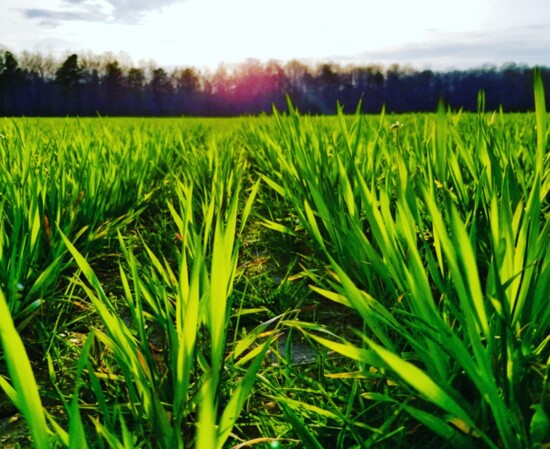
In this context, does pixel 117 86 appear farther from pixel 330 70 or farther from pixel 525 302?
pixel 525 302

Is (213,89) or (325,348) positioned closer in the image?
(325,348)

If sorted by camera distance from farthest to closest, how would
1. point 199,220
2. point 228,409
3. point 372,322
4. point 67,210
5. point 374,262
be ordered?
point 199,220 < point 67,210 < point 374,262 < point 372,322 < point 228,409

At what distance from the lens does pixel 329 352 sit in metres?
0.94

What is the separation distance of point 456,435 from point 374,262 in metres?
0.29

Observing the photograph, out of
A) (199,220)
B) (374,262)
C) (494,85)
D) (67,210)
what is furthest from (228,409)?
(494,85)

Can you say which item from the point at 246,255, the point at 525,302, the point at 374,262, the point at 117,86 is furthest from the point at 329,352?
the point at 117,86

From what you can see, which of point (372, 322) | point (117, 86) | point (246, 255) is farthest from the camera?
point (117, 86)

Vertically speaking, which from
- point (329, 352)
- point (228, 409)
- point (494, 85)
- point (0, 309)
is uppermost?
point (494, 85)

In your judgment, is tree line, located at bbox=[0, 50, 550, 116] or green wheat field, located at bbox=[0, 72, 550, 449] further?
tree line, located at bbox=[0, 50, 550, 116]

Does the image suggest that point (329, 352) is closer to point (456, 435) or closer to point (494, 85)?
point (456, 435)

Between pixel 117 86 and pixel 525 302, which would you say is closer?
pixel 525 302

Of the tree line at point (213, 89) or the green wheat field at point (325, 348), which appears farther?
the tree line at point (213, 89)

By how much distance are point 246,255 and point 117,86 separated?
51900 millimetres

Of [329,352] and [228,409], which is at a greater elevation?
[228,409]
